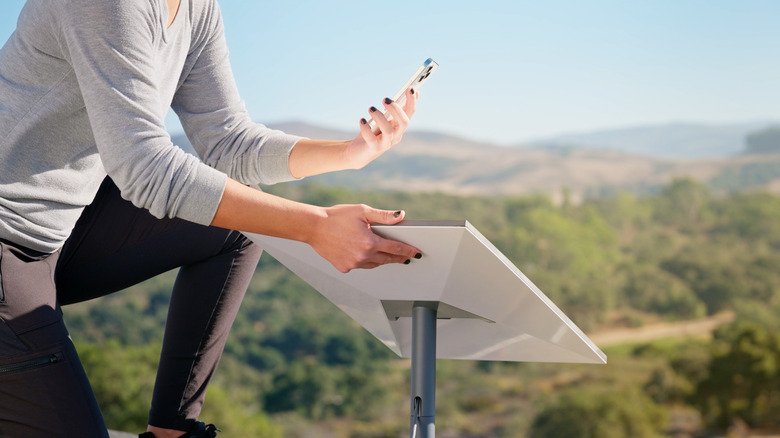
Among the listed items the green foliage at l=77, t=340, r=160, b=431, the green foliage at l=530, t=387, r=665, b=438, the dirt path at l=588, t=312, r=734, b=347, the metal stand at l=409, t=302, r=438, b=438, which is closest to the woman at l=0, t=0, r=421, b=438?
the metal stand at l=409, t=302, r=438, b=438

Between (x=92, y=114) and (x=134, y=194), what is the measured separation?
0.10m

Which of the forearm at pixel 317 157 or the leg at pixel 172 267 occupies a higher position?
the forearm at pixel 317 157

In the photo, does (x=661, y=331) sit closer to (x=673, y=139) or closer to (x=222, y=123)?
(x=673, y=139)

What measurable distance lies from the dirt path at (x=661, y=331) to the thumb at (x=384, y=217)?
1939 cm

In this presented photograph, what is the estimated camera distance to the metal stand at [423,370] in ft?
2.61

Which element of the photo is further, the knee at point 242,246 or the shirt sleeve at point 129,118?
the knee at point 242,246

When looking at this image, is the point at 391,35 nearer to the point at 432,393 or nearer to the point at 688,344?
the point at 688,344

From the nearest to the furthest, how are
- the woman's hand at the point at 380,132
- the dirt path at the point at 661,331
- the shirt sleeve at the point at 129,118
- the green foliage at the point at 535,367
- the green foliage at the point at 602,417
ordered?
the shirt sleeve at the point at 129,118 → the woman's hand at the point at 380,132 → the green foliage at the point at 602,417 → the green foliage at the point at 535,367 → the dirt path at the point at 661,331

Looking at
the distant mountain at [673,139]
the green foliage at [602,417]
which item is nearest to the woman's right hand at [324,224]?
the green foliage at [602,417]

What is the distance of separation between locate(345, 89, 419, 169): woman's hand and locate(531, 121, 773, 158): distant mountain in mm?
31325

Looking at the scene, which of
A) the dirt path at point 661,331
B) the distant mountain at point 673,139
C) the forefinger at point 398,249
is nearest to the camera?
the forefinger at point 398,249

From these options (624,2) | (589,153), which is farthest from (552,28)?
(589,153)

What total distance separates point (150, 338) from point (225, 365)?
6.70 ft

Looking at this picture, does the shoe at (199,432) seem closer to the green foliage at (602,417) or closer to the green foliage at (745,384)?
the green foliage at (602,417)
